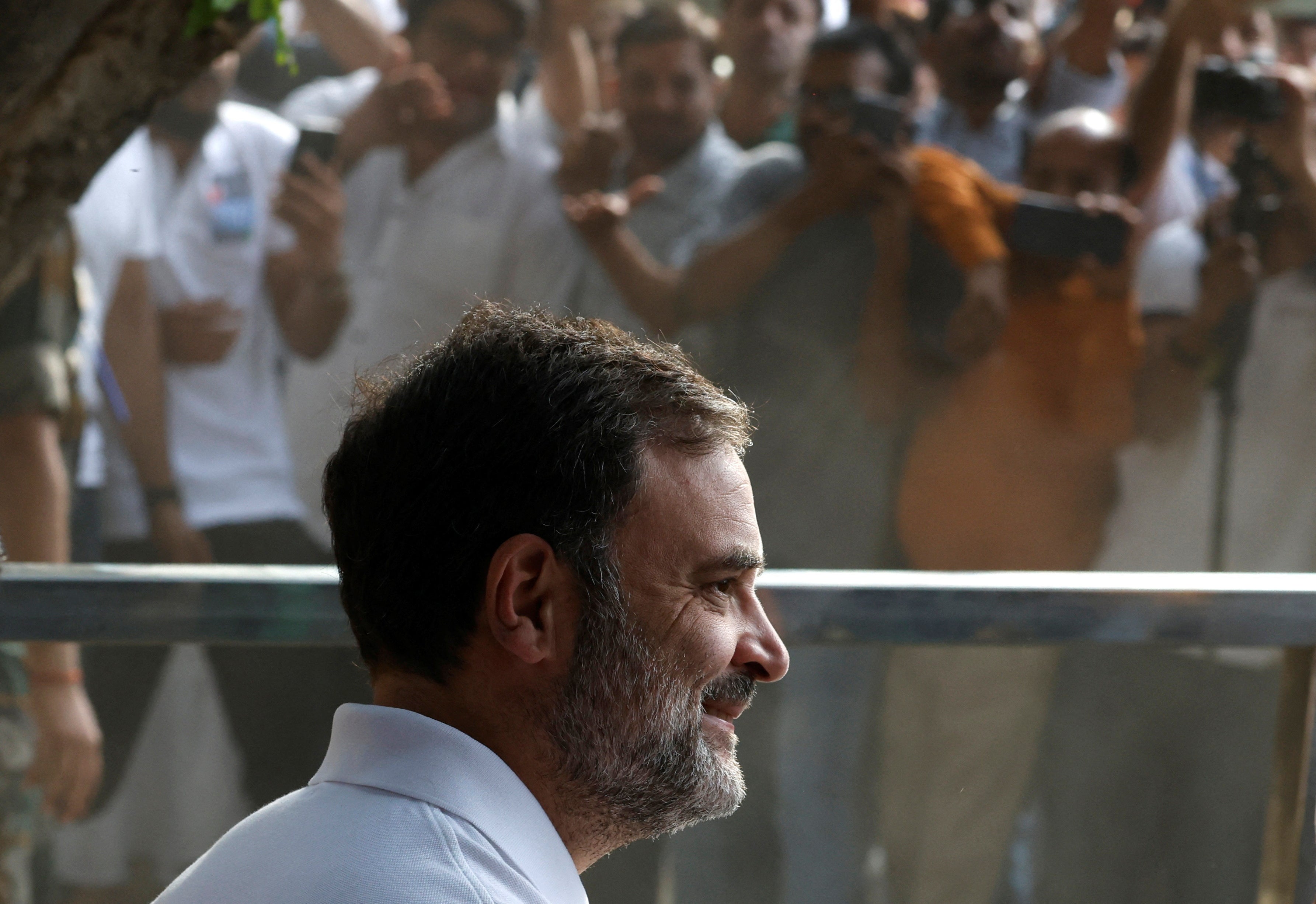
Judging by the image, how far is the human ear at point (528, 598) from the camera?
1119 millimetres

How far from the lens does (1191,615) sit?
1.54 metres

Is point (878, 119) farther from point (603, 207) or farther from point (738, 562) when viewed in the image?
point (738, 562)

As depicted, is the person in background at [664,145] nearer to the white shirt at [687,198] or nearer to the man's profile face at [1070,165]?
the white shirt at [687,198]

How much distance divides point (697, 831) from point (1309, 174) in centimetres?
238

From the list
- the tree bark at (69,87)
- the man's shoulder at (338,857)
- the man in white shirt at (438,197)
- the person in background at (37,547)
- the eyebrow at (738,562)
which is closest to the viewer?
the man's shoulder at (338,857)

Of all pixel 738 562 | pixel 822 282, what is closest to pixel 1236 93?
pixel 822 282

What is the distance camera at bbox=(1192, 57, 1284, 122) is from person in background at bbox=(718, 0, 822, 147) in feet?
3.23

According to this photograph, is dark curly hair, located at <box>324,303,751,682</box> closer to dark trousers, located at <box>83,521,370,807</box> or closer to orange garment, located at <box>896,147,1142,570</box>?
dark trousers, located at <box>83,521,370,807</box>

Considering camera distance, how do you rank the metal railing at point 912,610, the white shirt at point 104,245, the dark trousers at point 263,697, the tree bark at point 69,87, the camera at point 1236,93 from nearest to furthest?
the tree bark at point 69,87 < the metal railing at point 912,610 < the dark trousers at point 263,697 < the white shirt at point 104,245 < the camera at point 1236,93

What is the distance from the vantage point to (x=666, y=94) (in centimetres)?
313

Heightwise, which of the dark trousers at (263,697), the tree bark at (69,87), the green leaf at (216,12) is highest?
the green leaf at (216,12)

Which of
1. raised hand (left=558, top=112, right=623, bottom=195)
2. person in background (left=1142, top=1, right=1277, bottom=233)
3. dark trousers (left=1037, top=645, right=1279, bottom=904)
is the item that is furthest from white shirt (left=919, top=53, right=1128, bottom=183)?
dark trousers (left=1037, top=645, right=1279, bottom=904)

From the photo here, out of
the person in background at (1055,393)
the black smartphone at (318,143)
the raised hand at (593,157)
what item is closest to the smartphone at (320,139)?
the black smartphone at (318,143)

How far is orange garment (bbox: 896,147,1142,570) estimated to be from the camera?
314 centimetres
